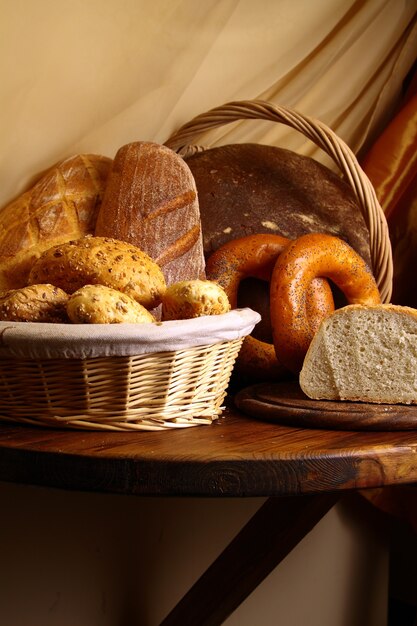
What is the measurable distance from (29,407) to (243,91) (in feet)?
3.46

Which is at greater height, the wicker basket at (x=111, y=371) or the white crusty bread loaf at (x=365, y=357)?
the white crusty bread loaf at (x=365, y=357)

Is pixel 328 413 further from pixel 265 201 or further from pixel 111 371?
pixel 265 201

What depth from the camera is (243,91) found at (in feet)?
5.50

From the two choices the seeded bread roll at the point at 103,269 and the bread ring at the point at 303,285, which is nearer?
the seeded bread roll at the point at 103,269

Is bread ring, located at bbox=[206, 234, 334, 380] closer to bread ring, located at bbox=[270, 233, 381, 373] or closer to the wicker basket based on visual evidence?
bread ring, located at bbox=[270, 233, 381, 373]

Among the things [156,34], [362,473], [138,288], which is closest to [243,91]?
[156,34]

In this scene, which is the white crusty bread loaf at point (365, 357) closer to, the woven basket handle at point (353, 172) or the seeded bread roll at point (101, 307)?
the seeded bread roll at point (101, 307)

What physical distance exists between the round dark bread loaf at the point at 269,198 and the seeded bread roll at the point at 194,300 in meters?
0.44

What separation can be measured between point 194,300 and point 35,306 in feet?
0.67

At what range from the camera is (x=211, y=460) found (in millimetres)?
775

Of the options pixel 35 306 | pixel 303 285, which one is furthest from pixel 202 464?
pixel 303 285

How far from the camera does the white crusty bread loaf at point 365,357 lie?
983 millimetres

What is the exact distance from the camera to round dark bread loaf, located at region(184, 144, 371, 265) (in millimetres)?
1396

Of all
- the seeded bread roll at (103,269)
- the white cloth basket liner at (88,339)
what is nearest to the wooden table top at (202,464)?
the white cloth basket liner at (88,339)
